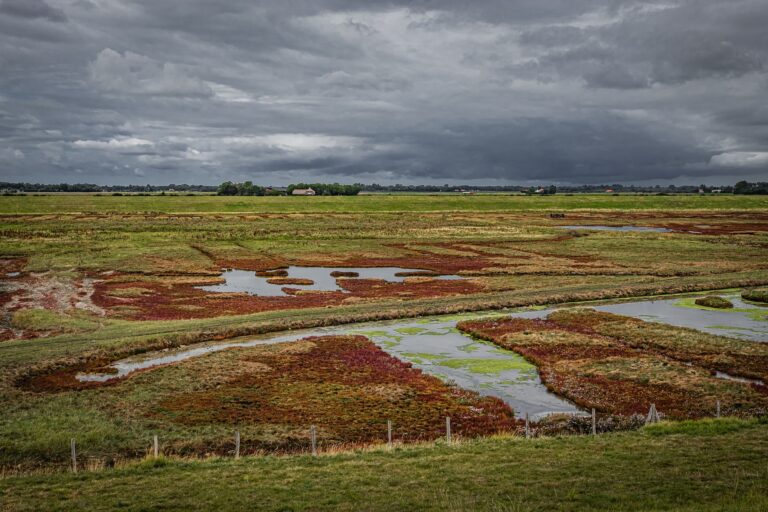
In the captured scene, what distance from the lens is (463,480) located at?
19062 mm

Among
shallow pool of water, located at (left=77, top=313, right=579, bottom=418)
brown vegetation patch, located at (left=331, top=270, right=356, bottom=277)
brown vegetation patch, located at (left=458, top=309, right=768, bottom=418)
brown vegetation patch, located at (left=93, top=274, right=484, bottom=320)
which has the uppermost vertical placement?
brown vegetation patch, located at (left=331, top=270, right=356, bottom=277)

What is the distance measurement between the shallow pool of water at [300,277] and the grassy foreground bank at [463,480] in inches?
1708

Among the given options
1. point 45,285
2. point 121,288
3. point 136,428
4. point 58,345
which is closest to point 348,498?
point 136,428

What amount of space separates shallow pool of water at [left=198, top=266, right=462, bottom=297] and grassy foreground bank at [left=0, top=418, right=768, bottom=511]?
4337cm

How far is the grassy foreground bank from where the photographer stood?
1692cm

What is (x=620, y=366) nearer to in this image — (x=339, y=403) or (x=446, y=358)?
(x=446, y=358)

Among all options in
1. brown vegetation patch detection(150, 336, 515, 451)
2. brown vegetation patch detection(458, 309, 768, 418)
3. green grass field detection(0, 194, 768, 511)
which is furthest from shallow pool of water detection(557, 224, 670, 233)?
brown vegetation patch detection(150, 336, 515, 451)

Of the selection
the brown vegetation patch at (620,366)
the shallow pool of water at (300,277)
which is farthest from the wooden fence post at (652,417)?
the shallow pool of water at (300,277)

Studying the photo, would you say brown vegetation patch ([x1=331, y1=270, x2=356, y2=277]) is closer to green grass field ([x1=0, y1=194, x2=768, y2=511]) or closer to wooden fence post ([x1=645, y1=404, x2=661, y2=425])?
green grass field ([x1=0, y1=194, x2=768, y2=511])

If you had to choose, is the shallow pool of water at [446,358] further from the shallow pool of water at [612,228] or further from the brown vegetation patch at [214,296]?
the shallow pool of water at [612,228]

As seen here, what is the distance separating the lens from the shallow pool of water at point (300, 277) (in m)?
67.6

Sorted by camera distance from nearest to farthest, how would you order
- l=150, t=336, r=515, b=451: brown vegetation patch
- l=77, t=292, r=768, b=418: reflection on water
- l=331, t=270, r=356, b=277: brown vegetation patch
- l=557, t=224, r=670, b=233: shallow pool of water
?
1. l=150, t=336, r=515, b=451: brown vegetation patch
2. l=77, t=292, r=768, b=418: reflection on water
3. l=331, t=270, r=356, b=277: brown vegetation patch
4. l=557, t=224, r=670, b=233: shallow pool of water

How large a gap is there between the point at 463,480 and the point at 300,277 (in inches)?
2359

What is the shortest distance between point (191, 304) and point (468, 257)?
47379 millimetres
